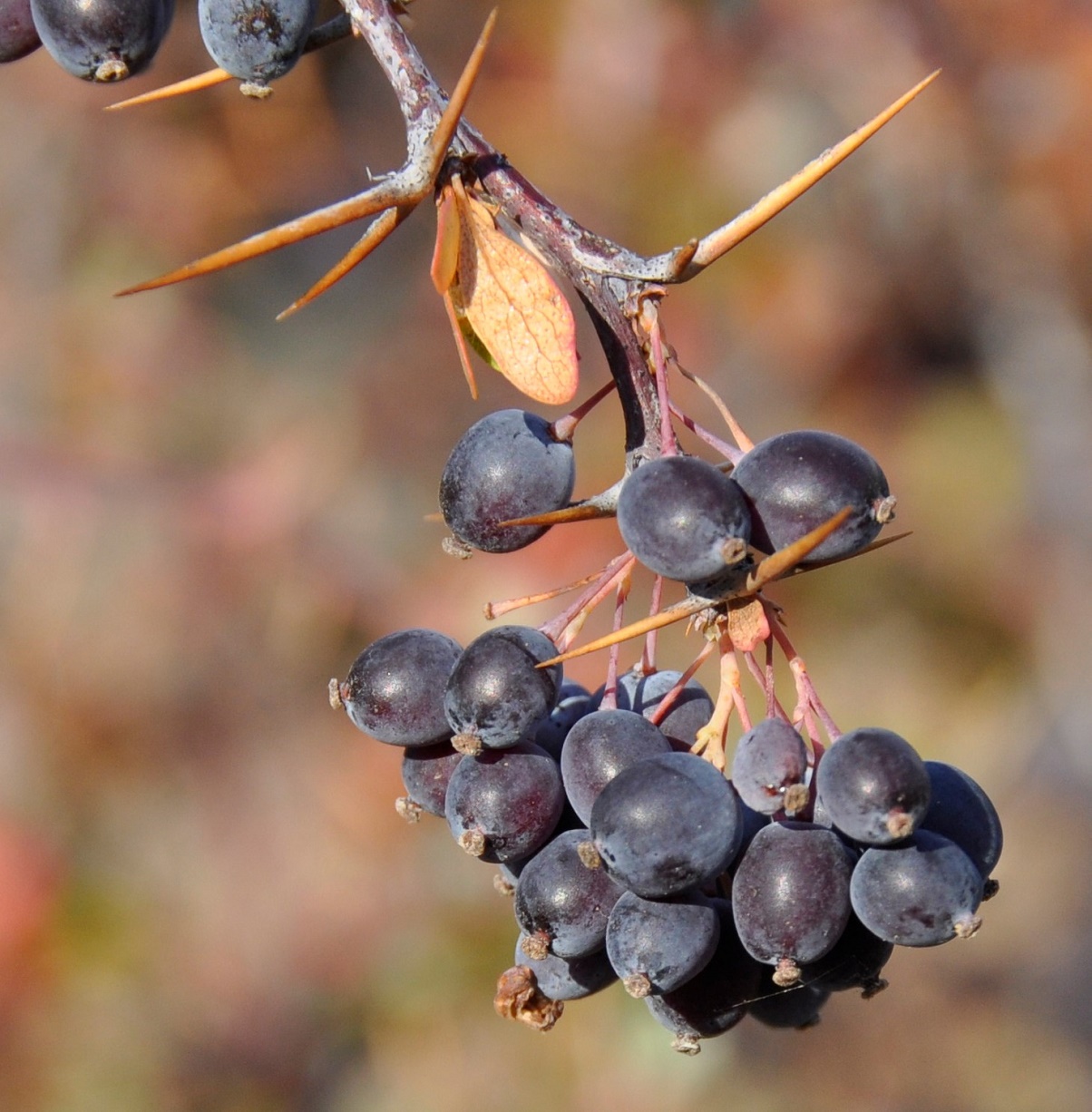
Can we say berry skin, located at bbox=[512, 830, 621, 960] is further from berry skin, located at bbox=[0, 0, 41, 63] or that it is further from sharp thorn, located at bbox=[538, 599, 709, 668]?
berry skin, located at bbox=[0, 0, 41, 63]

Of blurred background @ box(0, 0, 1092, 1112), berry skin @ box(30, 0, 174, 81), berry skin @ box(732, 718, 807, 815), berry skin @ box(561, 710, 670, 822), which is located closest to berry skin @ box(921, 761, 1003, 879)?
berry skin @ box(732, 718, 807, 815)

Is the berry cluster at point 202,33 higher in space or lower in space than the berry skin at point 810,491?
higher

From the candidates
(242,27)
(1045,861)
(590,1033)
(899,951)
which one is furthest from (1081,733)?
(242,27)

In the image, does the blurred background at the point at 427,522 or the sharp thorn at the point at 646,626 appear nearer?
the sharp thorn at the point at 646,626

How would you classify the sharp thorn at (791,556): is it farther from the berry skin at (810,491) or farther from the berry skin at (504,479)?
the berry skin at (504,479)

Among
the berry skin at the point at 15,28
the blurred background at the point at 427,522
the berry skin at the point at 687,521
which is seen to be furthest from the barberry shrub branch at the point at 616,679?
the blurred background at the point at 427,522

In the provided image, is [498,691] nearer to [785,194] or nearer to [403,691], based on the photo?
[403,691]

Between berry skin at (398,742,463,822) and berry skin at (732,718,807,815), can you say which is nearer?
berry skin at (732,718,807,815)
